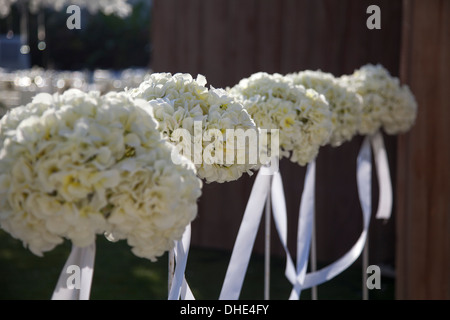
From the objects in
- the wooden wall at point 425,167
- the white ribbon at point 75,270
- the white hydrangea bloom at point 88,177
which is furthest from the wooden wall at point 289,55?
the white hydrangea bloom at point 88,177

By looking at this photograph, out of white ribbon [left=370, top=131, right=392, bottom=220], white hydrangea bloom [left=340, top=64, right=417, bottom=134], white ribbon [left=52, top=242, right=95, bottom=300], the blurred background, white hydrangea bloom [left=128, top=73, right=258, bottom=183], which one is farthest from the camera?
the blurred background

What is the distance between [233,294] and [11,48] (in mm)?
14574

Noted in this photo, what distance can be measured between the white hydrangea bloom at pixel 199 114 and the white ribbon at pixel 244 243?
1.97 ft

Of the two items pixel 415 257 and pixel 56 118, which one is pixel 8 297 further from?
pixel 56 118

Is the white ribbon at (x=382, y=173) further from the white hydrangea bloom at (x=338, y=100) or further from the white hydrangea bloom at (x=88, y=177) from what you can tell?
the white hydrangea bloom at (x=88, y=177)

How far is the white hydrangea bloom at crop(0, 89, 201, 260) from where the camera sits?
1412 mm

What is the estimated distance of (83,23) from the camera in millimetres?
22344

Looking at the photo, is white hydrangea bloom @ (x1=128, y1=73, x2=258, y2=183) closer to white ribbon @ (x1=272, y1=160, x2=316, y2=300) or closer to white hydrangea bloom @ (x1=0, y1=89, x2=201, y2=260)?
white hydrangea bloom @ (x1=0, y1=89, x2=201, y2=260)

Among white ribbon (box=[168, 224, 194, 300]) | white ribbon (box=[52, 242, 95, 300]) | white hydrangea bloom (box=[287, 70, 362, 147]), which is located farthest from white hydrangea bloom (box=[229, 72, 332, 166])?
white ribbon (box=[52, 242, 95, 300])

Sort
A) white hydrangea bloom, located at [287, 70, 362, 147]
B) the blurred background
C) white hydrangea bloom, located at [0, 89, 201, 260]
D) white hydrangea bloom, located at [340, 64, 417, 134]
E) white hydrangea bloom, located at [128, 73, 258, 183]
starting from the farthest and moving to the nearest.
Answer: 1. the blurred background
2. white hydrangea bloom, located at [340, 64, 417, 134]
3. white hydrangea bloom, located at [287, 70, 362, 147]
4. white hydrangea bloom, located at [128, 73, 258, 183]
5. white hydrangea bloom, located at [0, 89, 201, 260]

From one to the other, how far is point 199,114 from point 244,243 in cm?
81

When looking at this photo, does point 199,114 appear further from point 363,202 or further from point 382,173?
point 382,173

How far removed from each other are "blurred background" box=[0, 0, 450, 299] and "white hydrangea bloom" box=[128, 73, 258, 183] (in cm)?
223

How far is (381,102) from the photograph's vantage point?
3.49 m
